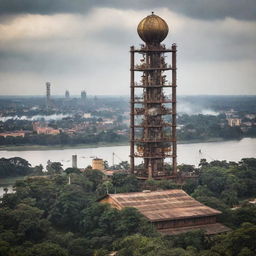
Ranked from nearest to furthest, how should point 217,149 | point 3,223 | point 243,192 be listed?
point 3,223, point 243,192, point 217,149

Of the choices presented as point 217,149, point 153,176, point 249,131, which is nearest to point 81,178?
point 153,176

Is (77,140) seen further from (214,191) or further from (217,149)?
(214,191)

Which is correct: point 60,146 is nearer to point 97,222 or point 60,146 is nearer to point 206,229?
point 97,222

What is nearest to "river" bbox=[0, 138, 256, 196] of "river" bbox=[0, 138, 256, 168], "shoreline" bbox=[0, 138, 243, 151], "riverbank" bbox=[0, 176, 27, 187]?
"river" bbox=[0, 138, 256, 168]

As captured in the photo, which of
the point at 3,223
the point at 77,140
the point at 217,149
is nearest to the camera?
the point at 3,223

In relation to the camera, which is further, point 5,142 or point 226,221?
point 5,142

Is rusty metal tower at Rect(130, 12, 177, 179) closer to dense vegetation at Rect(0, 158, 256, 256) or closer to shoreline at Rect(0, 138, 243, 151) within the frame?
dense vegetation at Rect(0, 158, 256, 256)

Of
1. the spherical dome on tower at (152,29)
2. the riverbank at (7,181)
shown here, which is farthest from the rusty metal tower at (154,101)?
the riverbank at (7,181)

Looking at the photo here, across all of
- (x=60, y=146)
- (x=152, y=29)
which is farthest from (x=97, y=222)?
(x=60, y=146)
